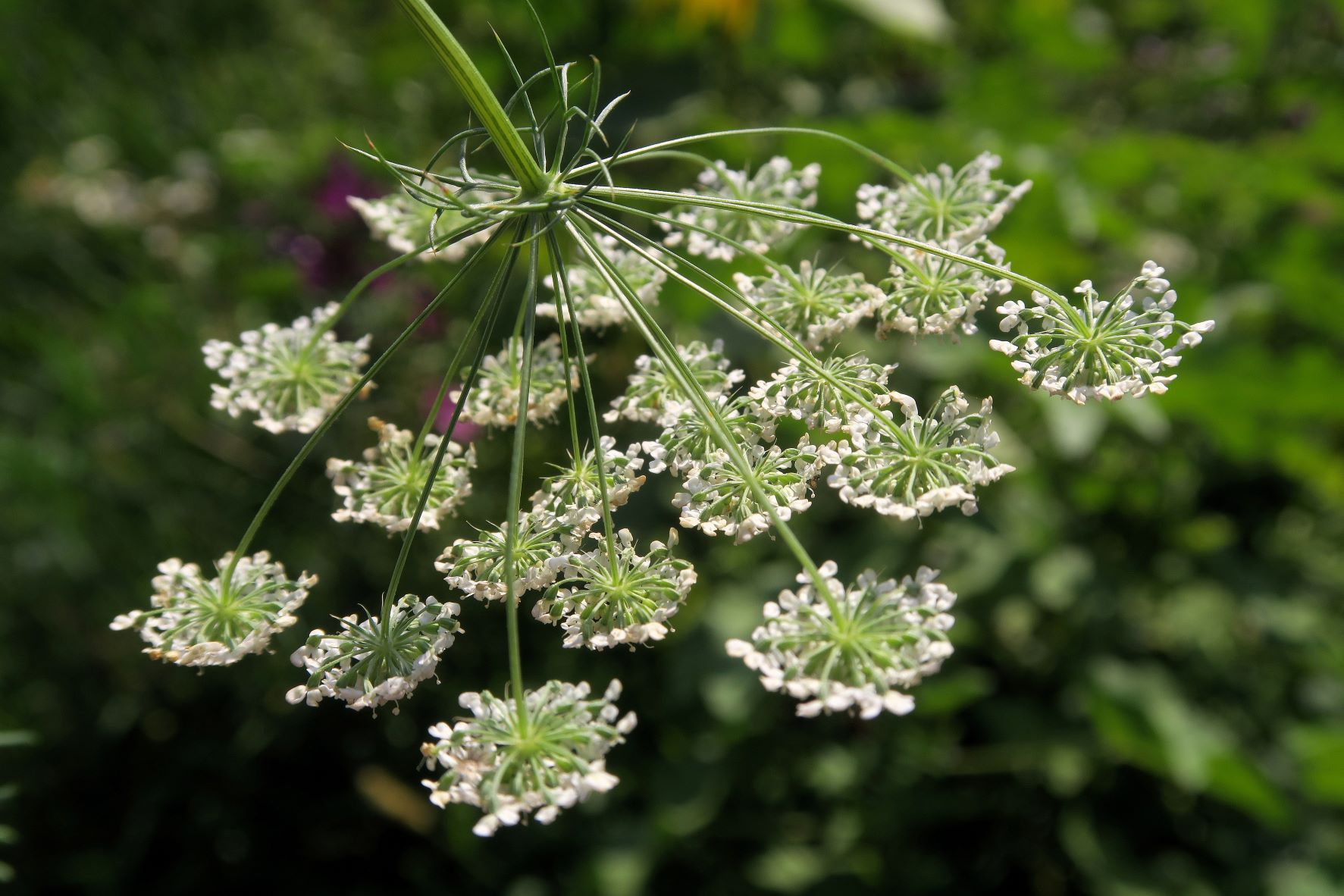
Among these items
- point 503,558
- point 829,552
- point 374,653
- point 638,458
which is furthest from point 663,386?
point 829,552

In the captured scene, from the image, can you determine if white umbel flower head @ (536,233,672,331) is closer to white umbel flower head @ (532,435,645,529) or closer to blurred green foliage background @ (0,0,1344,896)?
white umbel flower head @ (532,435,645,529)

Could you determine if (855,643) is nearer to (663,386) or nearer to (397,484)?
(663,386)

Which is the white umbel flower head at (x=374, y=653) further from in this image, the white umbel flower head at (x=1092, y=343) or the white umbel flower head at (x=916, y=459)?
the white umbel flower head at (x=1092, y=343)

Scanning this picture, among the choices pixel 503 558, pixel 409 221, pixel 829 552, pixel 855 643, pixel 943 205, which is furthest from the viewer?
pixel 829 552

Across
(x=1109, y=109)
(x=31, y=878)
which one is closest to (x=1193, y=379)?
(x=1109, y=109)

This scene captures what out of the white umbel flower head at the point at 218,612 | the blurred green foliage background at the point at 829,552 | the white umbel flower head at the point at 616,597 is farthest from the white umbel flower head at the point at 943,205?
the blurred green foliage background at the point at 829,552

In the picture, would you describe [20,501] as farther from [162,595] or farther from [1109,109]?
[1109,109]
